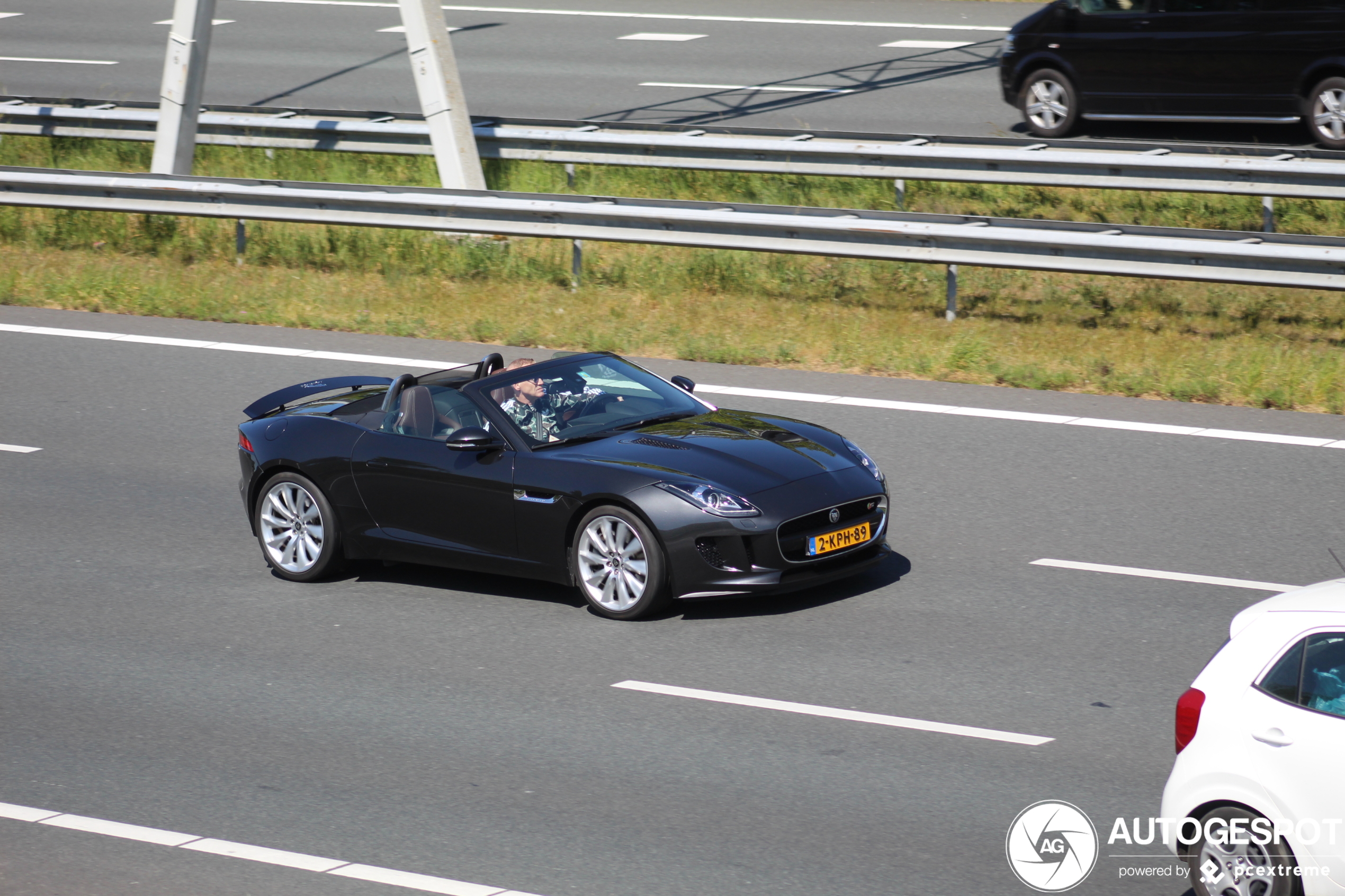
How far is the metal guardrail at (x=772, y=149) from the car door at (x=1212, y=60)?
1.40m

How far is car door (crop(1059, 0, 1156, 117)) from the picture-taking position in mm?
18859

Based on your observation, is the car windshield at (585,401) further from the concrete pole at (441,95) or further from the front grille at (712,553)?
the concrete pole at (441,95)

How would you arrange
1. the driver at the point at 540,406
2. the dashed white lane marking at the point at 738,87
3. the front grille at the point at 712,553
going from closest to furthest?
the front grille at the point at 712,553 → the driver at the point at 540,406 → the dashed white lane marking at the point at 738,87

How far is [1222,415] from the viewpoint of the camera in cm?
1198

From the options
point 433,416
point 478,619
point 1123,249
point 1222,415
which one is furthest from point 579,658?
point 1123,249

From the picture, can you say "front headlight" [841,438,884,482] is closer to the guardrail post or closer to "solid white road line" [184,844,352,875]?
"solid white road line" [184,844,352,875]

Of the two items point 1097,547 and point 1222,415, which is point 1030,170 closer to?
point 1222,415

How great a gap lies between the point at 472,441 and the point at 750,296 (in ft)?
24.2

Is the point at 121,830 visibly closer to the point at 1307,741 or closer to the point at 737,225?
the point at 1307,741

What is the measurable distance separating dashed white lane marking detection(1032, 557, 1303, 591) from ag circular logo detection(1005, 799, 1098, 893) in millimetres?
2878

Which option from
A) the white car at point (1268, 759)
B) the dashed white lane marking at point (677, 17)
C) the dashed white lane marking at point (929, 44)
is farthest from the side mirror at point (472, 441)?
the dashed white lane marking at point (677, 17)

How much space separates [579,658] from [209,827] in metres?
2.21

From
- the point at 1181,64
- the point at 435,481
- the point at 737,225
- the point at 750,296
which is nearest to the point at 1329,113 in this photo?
the point at 1181,64

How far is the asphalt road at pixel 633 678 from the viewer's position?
607cm
